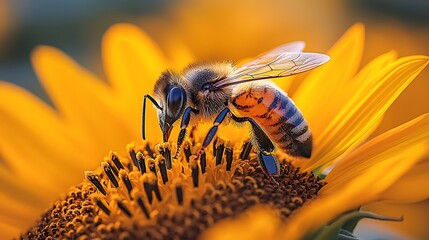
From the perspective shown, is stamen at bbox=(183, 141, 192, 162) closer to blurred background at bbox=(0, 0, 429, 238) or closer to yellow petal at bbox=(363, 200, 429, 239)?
yellow petal at bbox=(363, 200, 429, 239)

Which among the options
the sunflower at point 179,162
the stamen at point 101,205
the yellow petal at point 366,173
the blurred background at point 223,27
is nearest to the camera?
the yellow petal at point 366,173

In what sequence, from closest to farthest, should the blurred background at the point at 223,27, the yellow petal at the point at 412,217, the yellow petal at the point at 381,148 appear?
the yellow petal at the point at 381,148 < the yellow petal at the point at 412,217 < the blurred background at the point at 223,27

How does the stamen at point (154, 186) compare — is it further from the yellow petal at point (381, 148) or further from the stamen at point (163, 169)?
the yellow petal at point (381, 148)

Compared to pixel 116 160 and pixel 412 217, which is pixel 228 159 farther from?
pixel 412 217

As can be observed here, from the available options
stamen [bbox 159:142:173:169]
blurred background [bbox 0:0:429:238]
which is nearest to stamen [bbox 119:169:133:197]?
stamen [bbox 159:142:173:169]

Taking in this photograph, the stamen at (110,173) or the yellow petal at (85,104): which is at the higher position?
the yellow petal at (85,104)

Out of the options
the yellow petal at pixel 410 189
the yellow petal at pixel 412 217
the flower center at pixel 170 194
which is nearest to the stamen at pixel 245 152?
the flower center at pixel 170 194

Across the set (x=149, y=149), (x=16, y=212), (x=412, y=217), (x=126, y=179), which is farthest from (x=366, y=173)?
(x=412, y=217)
